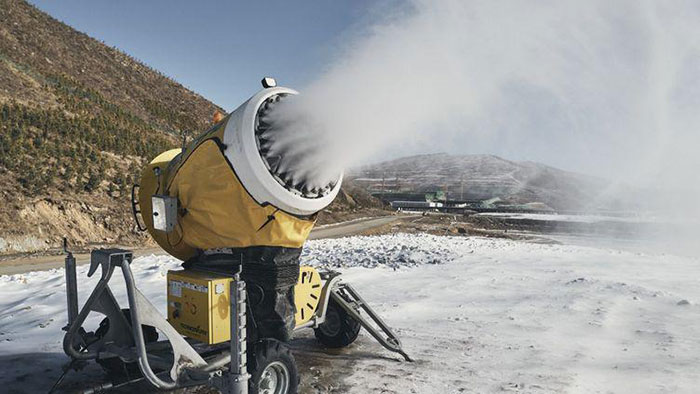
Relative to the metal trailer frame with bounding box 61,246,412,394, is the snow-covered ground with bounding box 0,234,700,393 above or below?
below

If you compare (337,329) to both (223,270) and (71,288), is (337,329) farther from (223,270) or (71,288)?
(71,288)

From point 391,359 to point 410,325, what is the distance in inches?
64.4

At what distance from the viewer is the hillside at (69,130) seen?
2081cm

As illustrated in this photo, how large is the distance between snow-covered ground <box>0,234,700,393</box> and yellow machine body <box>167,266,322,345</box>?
68.6 inches

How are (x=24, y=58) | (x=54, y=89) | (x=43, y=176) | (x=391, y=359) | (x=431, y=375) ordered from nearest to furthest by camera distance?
1. (x=431, y=375)
2. (x=391, y=359)
3. (x=43, y=176)
4. (x=54, y=89)
5. (x=24, y=58)

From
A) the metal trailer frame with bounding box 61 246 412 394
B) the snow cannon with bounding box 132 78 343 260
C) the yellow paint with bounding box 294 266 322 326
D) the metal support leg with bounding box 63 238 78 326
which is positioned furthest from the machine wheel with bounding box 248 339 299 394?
the metal support leg with bounding box 63 238 78 326

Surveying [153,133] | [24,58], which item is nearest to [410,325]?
[153,133]

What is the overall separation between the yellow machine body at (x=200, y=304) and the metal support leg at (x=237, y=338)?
0.62m

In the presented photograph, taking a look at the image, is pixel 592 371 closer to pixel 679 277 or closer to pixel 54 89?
pixel 679 277

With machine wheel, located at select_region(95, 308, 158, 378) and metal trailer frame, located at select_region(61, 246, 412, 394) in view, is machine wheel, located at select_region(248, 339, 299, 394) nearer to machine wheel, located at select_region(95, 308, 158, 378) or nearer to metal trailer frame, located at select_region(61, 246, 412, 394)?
metal trailer frame, located at select_region(61, 246, 412, 394)

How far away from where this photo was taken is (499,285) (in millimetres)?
10938

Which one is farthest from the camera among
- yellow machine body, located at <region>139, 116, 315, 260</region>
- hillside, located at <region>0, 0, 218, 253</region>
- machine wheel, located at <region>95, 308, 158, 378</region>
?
hillside, located at <region>0, 0, 218, 253</region>

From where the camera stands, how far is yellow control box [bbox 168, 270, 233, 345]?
4.48 m

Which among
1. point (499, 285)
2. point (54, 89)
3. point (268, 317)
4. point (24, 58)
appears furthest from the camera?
point (24, 58)
